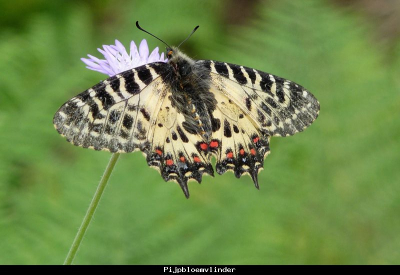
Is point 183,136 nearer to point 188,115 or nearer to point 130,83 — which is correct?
point 188,115

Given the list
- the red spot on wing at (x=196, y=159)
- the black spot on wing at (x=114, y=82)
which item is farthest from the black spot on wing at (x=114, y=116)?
the red spot on wing at (x=196, y=159)

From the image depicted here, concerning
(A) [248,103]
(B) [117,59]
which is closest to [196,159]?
(A) [248,103]

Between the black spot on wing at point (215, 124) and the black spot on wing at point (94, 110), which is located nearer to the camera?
the black spot on wing at point (94, 110)

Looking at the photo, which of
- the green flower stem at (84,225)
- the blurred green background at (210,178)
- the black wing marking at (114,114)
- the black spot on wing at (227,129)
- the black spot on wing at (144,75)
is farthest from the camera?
the blurred green background at (210,178)

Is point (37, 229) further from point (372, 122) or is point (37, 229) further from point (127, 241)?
point (372, 122)

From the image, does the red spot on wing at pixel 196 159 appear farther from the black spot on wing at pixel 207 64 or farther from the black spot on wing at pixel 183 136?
the black spot on wing at pixel 207 64

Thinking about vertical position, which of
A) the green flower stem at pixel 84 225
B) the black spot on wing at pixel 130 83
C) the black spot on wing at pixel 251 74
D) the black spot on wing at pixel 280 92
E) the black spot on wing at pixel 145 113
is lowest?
the green flower stem at pixel 84 225
